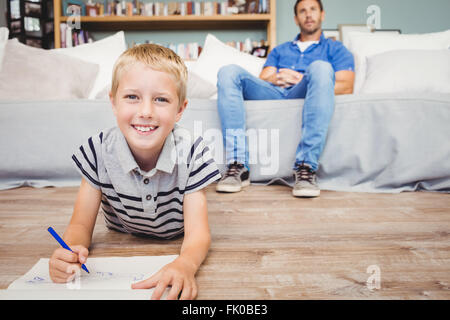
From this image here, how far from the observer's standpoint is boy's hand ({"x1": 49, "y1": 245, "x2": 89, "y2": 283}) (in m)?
0.52

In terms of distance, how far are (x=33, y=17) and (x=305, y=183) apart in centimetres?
304

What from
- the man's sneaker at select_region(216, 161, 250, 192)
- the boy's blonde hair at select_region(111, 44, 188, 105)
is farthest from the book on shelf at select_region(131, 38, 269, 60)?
the boy's blonde hair at select_region(111, 44, 188, 105)

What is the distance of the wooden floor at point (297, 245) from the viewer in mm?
527

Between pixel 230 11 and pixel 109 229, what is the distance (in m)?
2.77

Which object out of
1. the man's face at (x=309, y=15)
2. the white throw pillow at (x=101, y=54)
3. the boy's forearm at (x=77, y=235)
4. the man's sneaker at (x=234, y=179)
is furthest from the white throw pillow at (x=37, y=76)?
the man's face at (x=309, y=15)

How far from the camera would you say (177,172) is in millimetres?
634

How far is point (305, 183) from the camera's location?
3.80 feet

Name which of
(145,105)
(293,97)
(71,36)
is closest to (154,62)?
(145,105)

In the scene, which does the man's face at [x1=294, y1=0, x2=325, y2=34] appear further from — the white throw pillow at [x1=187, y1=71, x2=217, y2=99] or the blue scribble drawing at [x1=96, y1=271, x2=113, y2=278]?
the blue scribble drawing at [x1=96, y1=271, x2=113, y2=278]

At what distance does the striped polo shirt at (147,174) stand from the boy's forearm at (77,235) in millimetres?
76

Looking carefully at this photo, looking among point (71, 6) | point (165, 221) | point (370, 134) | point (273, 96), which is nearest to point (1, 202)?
point (165, 221)

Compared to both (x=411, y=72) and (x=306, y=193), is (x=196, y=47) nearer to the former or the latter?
(x=411, y=72)

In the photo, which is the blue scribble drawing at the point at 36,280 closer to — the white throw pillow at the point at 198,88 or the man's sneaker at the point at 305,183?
the man's sneaker at the point at 305,183

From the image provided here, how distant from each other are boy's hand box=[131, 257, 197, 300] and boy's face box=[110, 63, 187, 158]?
226 millimetres
